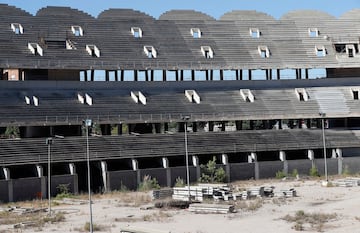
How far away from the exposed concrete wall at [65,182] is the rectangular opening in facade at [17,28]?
20.9 m

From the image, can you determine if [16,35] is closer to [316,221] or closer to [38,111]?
[38,111]

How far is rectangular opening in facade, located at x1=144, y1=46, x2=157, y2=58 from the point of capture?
2430 inches

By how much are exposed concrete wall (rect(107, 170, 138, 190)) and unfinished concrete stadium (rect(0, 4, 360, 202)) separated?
0.09m

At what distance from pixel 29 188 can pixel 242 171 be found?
65.9ft

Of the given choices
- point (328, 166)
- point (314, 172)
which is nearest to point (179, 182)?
point (314, 172)

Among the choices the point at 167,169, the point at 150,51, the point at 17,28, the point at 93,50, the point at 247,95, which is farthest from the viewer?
the point at 150,51

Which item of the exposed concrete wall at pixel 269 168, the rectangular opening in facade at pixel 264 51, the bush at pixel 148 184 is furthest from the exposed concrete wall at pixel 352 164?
the bush at pixel 148 184

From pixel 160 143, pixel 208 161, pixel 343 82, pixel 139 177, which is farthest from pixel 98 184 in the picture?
pixel 343 82

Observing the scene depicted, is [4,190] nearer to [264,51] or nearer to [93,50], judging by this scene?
[93,50]

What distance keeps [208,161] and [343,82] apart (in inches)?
855

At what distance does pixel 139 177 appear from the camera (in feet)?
158

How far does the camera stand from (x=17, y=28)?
59.3 meters

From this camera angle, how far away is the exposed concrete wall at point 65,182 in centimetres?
4434

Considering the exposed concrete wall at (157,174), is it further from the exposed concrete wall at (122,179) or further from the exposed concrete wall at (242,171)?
the exposed concrete wall at (242,171)
